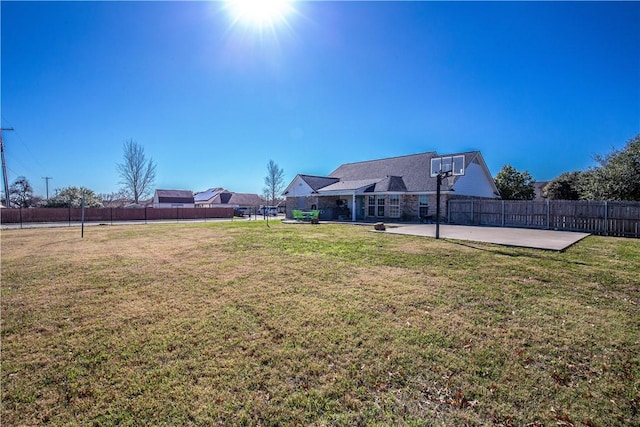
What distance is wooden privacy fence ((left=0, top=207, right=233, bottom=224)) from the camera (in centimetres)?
2800

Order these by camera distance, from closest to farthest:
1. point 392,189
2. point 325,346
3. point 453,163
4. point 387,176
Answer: point 325,346 < point 453,163 < point 392,189 < point 387,176

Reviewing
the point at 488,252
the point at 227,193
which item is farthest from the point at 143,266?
the point at 227,193

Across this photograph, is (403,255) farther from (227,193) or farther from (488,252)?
(227,193)

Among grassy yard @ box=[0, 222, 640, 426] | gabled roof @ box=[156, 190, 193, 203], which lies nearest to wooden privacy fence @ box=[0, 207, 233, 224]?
gabled roof @ box=[156, 190, 193, 203]

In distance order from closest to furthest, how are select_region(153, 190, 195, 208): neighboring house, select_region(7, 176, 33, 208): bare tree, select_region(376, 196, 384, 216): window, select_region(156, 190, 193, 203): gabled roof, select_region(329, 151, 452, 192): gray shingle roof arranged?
select_region(329, 151, 452, 192): gray shingle roof → select_region(376, 196, 384, 216): window → select_region(7, 176, 33, 208): bare tree → select_region(153, 190, 195, 208): neighboring house → select_region(156, 190, 193, 203): gabled roof

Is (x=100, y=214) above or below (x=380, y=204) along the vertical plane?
below

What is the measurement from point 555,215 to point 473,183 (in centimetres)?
761

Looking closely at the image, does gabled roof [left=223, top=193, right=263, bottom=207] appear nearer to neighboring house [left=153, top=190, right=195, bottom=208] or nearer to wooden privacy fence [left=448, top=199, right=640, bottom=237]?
neighboring house [left=153, top=190, right=195, bottom=208]

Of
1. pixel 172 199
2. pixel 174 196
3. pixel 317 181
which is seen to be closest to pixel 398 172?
pixel 317 181

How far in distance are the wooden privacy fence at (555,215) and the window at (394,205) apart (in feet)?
12.8

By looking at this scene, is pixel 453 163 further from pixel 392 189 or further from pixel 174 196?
pixel 174 196

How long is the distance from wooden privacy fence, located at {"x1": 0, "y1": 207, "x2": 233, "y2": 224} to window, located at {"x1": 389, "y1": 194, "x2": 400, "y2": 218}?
25.8 m

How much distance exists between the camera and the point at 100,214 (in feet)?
106

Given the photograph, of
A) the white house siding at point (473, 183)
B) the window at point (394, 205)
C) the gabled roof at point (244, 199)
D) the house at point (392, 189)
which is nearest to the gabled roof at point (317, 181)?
the house at point (392, 189)
